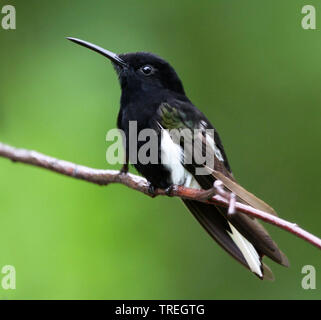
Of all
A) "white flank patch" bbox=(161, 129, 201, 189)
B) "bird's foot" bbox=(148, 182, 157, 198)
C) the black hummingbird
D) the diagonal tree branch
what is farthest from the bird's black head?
the diagonal tree branch

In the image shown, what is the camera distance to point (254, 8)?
15.1 feet

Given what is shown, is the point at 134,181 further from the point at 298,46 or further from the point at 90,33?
the point at 298,46

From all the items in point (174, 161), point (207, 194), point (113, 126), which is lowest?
point (207, 194)

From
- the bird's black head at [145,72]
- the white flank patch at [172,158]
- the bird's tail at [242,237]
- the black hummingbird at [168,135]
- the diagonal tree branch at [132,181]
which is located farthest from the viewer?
the bird's black head at [145,72]

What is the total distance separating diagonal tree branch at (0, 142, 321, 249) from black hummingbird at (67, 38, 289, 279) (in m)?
0.10

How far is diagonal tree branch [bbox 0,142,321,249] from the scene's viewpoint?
151cm

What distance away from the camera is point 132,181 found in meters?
2.31

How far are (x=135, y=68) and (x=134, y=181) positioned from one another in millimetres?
1015

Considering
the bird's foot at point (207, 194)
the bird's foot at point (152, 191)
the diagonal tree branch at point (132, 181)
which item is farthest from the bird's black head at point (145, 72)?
the bird's foot at point (207, 194)

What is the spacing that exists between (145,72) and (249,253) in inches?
47.7

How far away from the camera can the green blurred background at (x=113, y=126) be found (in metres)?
3.54

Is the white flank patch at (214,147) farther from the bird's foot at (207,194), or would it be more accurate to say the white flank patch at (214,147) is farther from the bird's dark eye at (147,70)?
the bird's foot at (207,194)

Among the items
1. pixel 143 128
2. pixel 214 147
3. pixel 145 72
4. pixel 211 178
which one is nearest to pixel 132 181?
pixel 211 178

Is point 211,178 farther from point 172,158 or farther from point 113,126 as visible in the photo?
point 113,126
